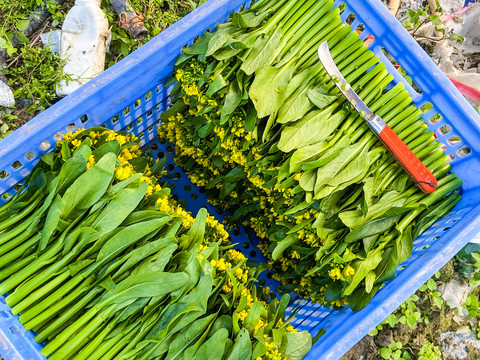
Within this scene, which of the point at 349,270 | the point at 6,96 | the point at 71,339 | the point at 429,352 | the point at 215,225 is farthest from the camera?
the point at 429,352

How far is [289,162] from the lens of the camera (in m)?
1.25

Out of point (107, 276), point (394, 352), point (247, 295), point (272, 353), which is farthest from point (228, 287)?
point (394, 352)

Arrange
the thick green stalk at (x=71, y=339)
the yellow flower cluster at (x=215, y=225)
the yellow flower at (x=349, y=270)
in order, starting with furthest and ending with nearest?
the yellow flower cluster at (x=215, y=225) < the yellow flower at (x=349, y=270) < the thick green stalk at (x=71, y=339)

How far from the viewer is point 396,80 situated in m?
1.45

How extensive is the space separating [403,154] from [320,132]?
10.3 inches

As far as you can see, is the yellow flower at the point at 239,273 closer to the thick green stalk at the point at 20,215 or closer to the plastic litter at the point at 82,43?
the thick green stalk at the point at 20,215

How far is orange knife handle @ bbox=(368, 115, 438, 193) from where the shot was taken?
1258 millimetres

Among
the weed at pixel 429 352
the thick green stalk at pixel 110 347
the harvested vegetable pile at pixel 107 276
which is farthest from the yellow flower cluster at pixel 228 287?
the weed at pixel 429 352

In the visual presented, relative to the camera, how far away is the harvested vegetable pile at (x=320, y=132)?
1.25 metres

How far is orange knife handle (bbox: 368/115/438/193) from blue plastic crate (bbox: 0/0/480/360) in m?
0.17

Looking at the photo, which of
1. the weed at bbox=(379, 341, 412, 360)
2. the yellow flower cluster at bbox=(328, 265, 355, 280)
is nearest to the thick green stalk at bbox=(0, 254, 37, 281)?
the yellow flower cluster at bbox=(328, 265, 355, 280)

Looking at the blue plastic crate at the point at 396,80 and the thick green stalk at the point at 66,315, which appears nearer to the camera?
the thick green stalk at the point at 66,315

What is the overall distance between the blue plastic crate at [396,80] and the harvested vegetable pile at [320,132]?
50 millimetres

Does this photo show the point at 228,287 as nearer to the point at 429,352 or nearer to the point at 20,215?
the point at 20,215
